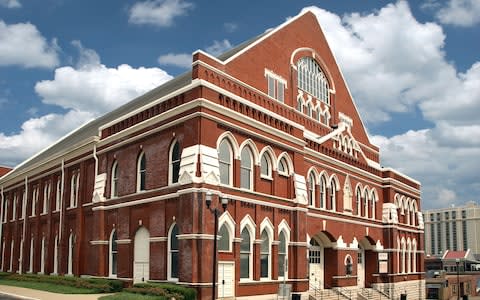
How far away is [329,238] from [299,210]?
7358mm

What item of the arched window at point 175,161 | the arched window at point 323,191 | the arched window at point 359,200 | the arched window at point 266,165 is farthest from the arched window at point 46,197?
the arched window at point 359,200

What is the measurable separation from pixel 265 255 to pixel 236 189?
14.3 feet

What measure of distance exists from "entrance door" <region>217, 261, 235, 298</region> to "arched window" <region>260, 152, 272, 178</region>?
5686 mm

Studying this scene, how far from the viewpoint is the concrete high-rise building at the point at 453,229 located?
141000 mm

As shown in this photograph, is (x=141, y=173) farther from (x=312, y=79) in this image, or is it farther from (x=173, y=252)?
(x=312, y=79)

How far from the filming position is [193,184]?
2370cm

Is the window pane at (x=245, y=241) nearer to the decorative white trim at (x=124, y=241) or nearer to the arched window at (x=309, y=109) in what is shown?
the decorative white trim at (x=124, y=241)

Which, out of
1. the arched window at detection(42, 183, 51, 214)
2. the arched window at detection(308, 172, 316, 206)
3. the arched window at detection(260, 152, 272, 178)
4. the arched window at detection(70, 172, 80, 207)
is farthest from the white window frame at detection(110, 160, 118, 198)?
the arched window at detection(308, 172, 316, 206)

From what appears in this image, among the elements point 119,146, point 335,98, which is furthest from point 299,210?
point 335,98

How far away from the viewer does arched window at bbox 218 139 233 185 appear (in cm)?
2586

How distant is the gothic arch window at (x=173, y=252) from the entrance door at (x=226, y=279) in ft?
6.71

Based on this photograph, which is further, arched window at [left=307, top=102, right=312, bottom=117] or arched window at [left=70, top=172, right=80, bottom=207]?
arched window at [left=307, top=102, right=312, bottom=117]

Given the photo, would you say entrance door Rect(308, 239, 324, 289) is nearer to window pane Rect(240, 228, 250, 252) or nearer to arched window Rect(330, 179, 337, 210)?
arched window Rect(330, 179, 337, 210)

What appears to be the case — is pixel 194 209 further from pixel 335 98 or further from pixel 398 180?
pixel 398 180
